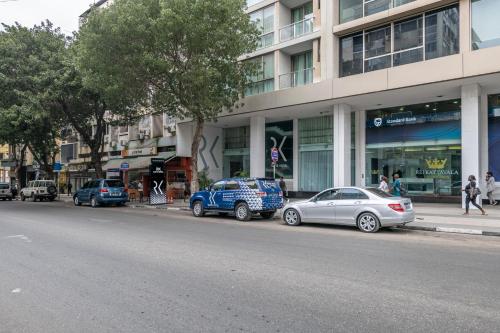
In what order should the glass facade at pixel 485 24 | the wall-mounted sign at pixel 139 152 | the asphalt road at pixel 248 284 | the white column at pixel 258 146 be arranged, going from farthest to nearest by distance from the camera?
the wall-mounted sign at pixel 139 152, the white column at pixel 258 146, the glass facade at pixel 485 24, the asphalt road at pixel 248 284

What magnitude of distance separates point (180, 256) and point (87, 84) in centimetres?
1468

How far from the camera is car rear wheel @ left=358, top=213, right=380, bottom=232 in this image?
1177 cm

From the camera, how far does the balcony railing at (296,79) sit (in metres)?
22.5

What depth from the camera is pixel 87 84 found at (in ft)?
64.6

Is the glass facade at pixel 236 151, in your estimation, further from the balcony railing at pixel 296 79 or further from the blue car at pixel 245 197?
the blue car at pixel 245 197

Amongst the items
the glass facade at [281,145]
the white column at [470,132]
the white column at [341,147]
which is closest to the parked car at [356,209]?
the white column at [470,132]

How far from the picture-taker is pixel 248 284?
Result: 5.96m

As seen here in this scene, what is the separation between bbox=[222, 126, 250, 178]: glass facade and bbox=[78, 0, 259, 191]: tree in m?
8.28

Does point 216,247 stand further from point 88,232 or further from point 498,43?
point 498,43

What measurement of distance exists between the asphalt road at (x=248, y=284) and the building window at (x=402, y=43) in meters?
10.6

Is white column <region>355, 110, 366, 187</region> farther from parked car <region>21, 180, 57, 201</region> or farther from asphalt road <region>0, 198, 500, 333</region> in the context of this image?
parked car <region>21, 180, 57, 201</region>

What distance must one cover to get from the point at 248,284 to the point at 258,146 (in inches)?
774

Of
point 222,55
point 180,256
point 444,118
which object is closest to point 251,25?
point 222,55

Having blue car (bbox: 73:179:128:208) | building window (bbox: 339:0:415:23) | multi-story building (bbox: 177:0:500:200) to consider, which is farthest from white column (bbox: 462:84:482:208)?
blue car (bbox: 73:179:128:208)
